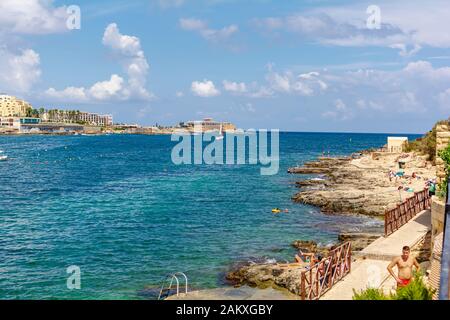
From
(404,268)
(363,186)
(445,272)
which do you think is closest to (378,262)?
(404,268)

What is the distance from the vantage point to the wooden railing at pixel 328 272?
13.8 metres

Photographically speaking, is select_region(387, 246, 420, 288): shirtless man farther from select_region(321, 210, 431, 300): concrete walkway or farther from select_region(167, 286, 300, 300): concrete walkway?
select_region(167, 286, 300, 300): concrete walkway

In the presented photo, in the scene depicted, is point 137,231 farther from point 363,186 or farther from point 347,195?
point 363,186

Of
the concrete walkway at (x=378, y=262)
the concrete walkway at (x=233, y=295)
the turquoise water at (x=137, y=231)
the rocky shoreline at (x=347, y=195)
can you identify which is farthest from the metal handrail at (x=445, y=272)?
the turquoise water at (x=137, y=231)

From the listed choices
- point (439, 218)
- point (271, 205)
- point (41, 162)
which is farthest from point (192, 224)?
point (41, 162)

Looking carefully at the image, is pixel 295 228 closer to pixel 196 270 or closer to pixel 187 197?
pixel 196 270

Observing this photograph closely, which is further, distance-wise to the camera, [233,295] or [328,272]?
[233,295]

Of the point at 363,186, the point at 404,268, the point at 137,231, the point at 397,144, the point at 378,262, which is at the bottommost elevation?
the point at 137,231

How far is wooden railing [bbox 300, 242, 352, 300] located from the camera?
45.4ft

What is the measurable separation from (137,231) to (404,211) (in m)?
16.6

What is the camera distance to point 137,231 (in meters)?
31.5

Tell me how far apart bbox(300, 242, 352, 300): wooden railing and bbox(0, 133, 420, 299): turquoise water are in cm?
654
